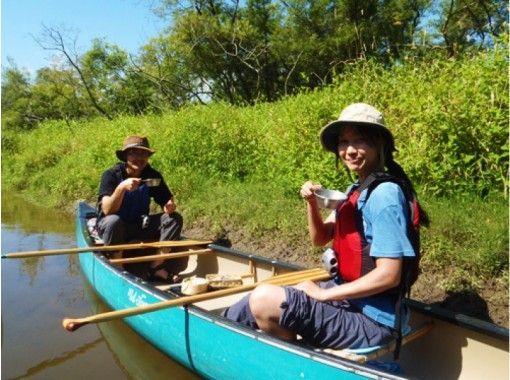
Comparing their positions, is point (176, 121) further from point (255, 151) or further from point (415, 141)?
point (415, 141)

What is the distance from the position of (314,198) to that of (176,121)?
23.9 ft

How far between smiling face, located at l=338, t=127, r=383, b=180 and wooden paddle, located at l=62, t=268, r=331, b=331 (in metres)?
1.12

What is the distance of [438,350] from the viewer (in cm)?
296

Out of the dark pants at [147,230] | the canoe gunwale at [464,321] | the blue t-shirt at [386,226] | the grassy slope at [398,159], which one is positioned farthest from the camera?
the dark pants at [147,230]

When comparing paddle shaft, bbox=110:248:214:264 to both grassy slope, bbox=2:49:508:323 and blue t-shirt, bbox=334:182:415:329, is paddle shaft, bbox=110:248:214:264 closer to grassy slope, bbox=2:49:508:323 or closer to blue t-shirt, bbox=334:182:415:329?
grassy slope, bbox=2:49:508:323

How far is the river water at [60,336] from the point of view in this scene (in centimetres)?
364

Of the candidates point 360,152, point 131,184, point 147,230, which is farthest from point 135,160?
point 360,152

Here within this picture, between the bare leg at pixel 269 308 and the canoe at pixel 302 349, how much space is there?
62 millimetres

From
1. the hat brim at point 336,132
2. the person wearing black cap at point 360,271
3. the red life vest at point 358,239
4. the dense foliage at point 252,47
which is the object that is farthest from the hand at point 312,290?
the dense foliage at point 252,47

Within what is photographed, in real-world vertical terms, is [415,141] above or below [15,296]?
above

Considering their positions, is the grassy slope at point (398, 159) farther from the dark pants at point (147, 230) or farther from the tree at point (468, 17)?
the tree at point (468, 17)

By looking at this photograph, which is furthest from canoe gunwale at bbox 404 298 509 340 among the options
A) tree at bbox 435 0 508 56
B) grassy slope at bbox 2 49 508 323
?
tree at bbox 435 0 508 56

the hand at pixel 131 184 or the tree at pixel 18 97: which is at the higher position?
the tree at pixel 18 97

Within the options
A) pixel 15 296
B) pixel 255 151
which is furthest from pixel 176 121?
pixel 15 296
